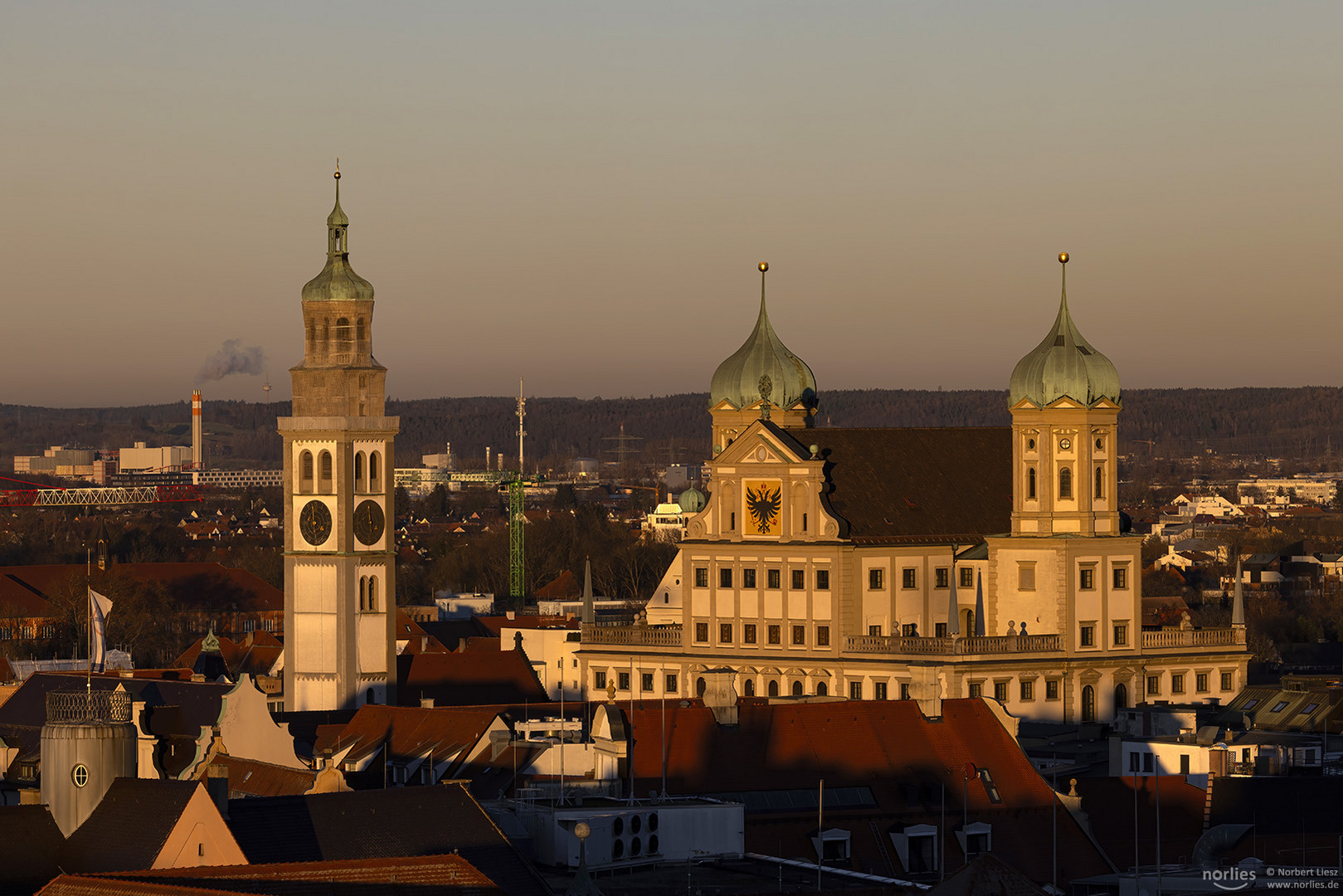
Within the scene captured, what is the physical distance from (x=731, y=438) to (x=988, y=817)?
1738 inches

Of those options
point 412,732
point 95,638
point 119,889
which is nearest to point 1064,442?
point 412,732

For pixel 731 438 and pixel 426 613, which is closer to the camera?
pixel 731 438

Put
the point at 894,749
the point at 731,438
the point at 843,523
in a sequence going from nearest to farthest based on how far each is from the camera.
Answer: the point at 894,749, the point at 843,523, the point at 731,438

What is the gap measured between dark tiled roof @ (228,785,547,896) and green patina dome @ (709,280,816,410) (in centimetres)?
5953

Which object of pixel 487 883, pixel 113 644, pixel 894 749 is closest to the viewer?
pixel 487 883

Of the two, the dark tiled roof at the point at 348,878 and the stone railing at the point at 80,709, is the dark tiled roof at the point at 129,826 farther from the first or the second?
the dark tiled roof at the point at 348,878

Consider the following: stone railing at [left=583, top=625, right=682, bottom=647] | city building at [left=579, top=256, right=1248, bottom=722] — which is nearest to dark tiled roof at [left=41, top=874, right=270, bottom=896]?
city building at [left=579, top=256, right=1248, bottom=722]

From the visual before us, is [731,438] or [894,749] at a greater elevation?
[731,438]

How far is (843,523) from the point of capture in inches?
4491

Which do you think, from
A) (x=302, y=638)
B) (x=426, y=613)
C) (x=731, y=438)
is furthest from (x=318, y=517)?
(x=426, y=613)

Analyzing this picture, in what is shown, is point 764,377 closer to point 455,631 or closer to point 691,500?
point 691,500

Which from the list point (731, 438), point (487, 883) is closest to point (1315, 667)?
point (731, 438)

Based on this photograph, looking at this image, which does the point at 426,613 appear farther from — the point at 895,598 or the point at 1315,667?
the point at 895,598

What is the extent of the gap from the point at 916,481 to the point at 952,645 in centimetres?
965
